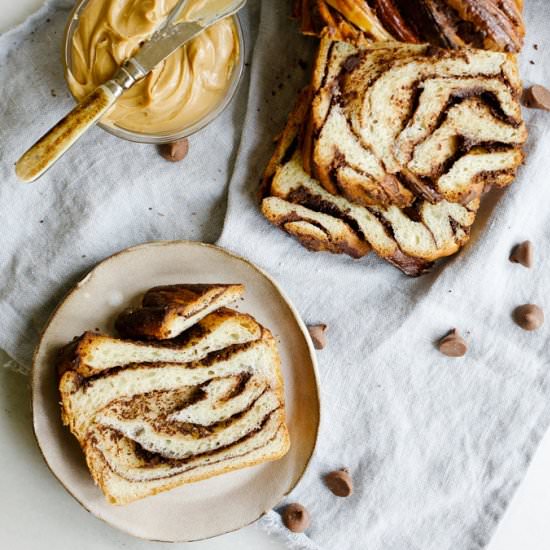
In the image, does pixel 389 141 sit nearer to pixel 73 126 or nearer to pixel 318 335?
pixel 318 335

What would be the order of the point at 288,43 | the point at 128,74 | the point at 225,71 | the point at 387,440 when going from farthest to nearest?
the point at 387,440, the point at 288,43, the point at 225,71, the point at 128,74

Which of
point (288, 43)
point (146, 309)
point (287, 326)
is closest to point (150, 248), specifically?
point (146, 309)

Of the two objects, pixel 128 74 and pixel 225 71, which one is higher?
pixel 225 71

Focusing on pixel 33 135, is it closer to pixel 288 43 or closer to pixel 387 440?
pixel 288 43

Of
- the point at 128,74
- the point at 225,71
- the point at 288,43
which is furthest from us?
the point at 288,43

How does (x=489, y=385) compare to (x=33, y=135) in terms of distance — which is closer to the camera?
(x=33, y=135)

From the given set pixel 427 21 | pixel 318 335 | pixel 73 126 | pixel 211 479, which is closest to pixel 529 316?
pixel 318 335

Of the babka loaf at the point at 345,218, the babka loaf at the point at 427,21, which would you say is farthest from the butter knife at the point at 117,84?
the babka loaf at the point at 345,218

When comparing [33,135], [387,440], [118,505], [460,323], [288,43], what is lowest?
[118,505]
